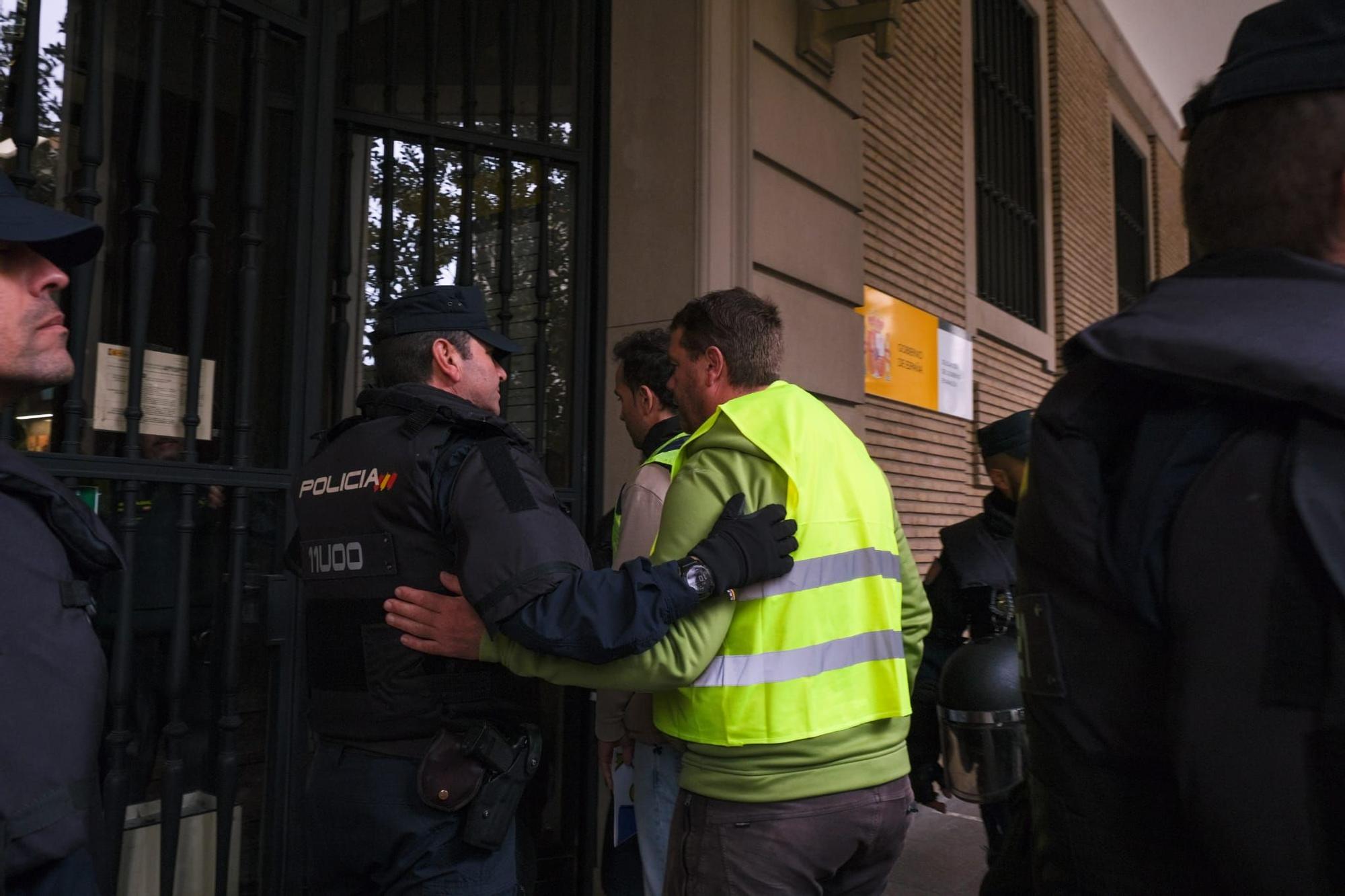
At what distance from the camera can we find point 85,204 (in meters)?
2.78

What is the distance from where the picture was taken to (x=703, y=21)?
432cm

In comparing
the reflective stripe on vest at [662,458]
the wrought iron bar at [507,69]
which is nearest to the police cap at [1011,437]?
the reflective stripe on vest at [662,458]

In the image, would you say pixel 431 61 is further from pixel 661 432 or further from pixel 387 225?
pixel 661 432

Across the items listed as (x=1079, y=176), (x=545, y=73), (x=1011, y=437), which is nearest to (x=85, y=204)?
(x=545, y=73)

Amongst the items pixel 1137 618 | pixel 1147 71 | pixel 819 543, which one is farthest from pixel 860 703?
pixel 1147 71

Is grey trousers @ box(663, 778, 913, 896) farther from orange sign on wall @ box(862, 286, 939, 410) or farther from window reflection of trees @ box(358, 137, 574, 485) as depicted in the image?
orange sign on wall @ box(862, 286, 939, 410)

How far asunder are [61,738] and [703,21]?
3768 mm

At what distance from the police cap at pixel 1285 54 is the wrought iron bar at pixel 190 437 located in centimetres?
286

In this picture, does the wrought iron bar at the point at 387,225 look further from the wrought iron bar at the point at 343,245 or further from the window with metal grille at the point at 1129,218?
the window with metal grille at the point at 1129,218

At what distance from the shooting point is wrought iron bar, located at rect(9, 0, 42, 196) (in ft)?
8.89

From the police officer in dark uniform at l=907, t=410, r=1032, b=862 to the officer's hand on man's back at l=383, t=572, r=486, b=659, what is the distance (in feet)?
6.40

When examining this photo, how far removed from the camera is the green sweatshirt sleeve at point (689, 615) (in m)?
2.02

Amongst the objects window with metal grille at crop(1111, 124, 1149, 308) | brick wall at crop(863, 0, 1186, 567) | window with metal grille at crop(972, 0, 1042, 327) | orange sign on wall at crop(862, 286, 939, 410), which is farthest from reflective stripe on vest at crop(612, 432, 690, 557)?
window with metal grille at crop(1111, 124, 1149, 308)

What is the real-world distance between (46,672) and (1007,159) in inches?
356
